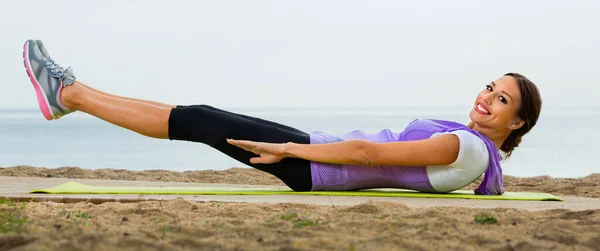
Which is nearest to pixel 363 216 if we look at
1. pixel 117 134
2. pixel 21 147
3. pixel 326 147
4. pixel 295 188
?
pixel 326 147

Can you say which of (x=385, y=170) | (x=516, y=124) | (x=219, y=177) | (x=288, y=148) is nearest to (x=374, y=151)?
(x=385, y=170)

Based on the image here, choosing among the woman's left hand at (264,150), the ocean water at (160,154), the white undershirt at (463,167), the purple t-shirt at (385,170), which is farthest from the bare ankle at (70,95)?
the ocean water at (160,154)

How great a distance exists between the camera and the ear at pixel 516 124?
375 centimetres

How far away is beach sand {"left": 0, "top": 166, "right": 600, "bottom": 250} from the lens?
235 cm

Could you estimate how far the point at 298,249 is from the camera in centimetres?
227

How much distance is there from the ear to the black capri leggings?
1.03m

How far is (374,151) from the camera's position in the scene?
3551 mm

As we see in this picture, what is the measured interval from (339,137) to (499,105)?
2.68 feet

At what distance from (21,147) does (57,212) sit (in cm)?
1162

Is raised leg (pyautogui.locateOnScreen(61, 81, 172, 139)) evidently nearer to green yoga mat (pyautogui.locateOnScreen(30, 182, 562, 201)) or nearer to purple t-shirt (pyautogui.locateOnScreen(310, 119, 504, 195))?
green yoga mat (pyautogui.locateOnScreen(30, 182, 562, 201))

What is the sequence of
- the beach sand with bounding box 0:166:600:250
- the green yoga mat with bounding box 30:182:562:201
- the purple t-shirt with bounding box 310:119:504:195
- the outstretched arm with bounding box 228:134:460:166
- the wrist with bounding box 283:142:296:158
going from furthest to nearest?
the green yoga mat with bounding box 30:182:562:201, the purple t-shirt with bounding box 310:119:504:195, the wrist with bounding box 283:142:296:158, the outstretched arm with bounding box 228:134:460:166, the beach sand with bounding box 0:166:600:250

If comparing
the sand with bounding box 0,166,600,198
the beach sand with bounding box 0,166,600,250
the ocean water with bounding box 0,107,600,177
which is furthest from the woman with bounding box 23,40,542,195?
the ocean water with bounding box 0,107,600,177

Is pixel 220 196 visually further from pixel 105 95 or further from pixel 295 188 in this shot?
pixel 105 95

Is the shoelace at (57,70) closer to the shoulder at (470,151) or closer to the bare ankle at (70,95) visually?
the bare ankle at (70,95)
